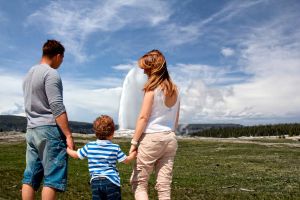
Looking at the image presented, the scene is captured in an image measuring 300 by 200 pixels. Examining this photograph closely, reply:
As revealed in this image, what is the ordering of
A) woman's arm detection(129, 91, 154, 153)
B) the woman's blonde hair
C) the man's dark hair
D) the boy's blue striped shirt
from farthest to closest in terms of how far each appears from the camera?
the man's dark hair → the woman's blonde hair → the boy's blue striped shirt → woman's arm detection(129, 91, 154, 153)

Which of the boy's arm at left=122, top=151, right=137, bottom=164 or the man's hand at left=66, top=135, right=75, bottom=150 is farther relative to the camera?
the man's hand at left=66, top=135, right=75, bottom=150

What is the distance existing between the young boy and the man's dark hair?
1666 millimetres

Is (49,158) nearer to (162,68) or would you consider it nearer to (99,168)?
(99,168)

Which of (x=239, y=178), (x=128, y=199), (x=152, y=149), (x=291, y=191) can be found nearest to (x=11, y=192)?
(x=128, y=199)

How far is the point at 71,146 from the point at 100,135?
0.61 metres

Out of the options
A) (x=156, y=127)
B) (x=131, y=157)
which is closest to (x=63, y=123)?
(x=131, y=157)

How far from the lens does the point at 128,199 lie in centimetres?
1468

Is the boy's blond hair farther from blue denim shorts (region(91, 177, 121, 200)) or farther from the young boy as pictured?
blue denim shorts (region(91, 177, 121, 200))

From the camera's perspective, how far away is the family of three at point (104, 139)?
852 cm

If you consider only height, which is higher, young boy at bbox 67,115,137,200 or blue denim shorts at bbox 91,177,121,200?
young boy at bbox 67,115,137,200

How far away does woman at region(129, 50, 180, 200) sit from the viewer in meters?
8.55

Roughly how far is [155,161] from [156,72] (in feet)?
5.67

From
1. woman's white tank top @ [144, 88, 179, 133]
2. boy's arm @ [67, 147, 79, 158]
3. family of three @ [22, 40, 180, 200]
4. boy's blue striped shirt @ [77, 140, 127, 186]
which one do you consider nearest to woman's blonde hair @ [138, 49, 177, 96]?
family of three @ [22, 40, 180, 200]

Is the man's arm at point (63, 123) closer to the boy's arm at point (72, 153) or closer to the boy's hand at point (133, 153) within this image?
the boy's arm at point (72, 153)
